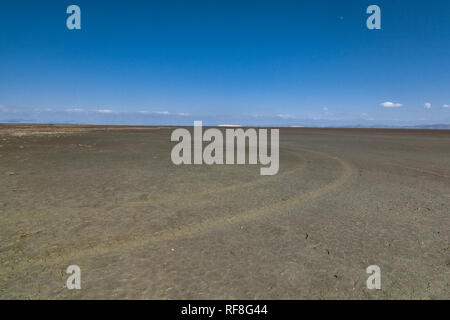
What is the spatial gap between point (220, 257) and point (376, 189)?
5.40 meters

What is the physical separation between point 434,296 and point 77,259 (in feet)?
13.1

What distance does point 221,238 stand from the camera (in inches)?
149

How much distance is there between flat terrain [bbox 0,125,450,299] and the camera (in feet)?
8.73

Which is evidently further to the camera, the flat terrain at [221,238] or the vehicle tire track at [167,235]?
the vehicle tire track at [167,235]

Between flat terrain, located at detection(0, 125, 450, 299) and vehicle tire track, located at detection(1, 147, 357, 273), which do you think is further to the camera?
vehicle tire track, located at detection(1, 147, 357, 273)

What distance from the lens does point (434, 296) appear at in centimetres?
257

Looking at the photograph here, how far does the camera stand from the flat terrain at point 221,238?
266 cm

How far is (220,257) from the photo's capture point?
10.6 feet
